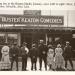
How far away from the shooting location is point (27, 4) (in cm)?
327

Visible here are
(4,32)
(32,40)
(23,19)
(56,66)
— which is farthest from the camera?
(32,40)

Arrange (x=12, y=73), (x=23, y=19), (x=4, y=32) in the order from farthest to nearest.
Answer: (x=4, y=32)
(x=23, y=19)
(x=12, y=73)

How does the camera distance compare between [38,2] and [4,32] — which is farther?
[4,32]

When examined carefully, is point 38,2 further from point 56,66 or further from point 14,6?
point 56,66

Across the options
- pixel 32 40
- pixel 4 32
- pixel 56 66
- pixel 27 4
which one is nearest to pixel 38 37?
pixel 32 40

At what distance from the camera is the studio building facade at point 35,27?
3.90 m

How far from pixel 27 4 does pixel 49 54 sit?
1.96m

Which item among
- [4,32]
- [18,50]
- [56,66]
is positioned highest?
[4,32]

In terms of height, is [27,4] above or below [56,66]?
above

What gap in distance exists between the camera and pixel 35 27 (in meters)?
6.37
